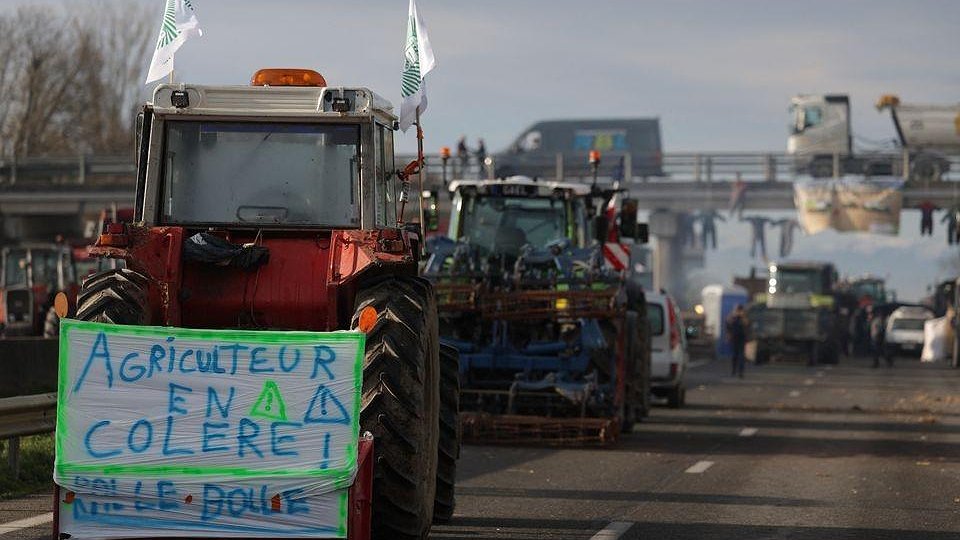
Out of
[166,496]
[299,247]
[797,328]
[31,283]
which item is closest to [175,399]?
[166,496]

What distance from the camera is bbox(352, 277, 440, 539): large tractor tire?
9445mm

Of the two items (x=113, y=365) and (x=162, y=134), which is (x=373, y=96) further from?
(x=113, y=365)

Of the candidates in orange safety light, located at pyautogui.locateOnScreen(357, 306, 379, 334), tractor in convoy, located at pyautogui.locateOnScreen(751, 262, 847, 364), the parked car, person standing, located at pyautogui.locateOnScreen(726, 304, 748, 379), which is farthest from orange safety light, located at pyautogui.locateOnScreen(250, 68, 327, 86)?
the parked car

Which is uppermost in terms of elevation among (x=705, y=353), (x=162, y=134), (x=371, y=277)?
(x=162, y=134)

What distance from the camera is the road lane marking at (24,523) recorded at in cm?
1171

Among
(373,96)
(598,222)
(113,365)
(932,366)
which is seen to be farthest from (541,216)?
(932,366)

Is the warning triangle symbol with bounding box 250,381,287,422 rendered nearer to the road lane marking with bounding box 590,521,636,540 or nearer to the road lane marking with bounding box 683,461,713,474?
the road lane marking with bounding box 590,521,636,540

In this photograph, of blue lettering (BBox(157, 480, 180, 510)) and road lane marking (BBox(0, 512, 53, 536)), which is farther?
road lane marking (BBox(0, 512, 53, 536))

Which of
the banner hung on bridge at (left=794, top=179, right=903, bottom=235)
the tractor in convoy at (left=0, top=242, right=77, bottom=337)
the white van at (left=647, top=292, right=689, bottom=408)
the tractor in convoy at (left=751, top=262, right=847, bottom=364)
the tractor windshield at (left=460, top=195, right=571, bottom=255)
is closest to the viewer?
the tractor windshield at (left=460, top=195, right=571, bottom=255)

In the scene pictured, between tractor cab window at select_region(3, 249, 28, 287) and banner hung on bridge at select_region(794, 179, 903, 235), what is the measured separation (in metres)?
31.4

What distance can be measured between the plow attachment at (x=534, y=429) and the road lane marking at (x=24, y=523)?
7.98 meters

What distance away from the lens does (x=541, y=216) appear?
22.9 metres

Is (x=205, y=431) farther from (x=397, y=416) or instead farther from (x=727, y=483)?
(x=727, y=483)

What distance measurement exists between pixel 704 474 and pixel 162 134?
7.15 metres
